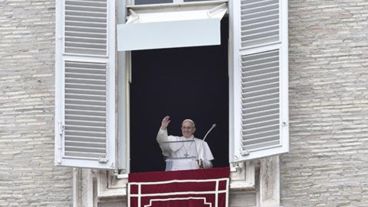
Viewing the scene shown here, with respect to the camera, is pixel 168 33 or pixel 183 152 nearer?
pixel 168 33

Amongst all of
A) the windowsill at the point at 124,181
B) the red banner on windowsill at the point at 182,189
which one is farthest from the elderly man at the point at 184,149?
the windowsill at the point at 124,181

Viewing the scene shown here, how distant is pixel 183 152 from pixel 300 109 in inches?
50.0

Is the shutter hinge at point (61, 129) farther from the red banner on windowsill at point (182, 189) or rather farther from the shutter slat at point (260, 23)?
the shutter slat at point (260, 23)

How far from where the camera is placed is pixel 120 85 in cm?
2445

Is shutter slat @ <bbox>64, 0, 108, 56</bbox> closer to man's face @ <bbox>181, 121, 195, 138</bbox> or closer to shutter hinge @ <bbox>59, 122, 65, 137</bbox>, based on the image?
shutter hinge @ <bbox>59, 122, 65, 137</bbox>

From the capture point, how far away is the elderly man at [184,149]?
Answer: 80.1 ft

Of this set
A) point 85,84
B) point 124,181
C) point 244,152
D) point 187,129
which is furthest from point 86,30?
point 244,152

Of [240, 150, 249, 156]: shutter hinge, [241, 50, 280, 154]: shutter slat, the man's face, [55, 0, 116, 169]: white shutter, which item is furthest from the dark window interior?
[240, 150, 249, 156]: shutter hinge

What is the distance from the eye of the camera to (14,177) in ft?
79.7

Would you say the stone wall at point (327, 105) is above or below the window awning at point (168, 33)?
below

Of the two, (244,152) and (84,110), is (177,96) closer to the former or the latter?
(84,110)

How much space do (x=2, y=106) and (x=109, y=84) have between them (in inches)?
44.0

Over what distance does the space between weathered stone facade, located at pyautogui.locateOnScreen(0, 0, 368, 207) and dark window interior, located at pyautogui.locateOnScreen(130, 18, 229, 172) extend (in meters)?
0.89

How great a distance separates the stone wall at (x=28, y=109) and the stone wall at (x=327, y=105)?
224cm
